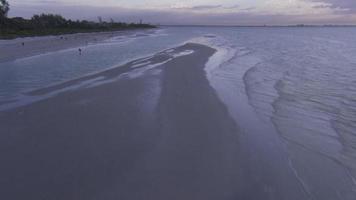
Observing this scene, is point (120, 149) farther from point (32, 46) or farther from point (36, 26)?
point (36, 26)

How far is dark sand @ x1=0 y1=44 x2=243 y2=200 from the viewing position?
5.54 metres

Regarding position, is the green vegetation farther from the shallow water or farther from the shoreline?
the shallow water

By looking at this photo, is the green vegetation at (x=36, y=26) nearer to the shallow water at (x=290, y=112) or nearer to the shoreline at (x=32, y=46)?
the shoreline at (x=32, y=46)

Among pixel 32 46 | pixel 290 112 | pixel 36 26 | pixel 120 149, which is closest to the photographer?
pixel 120 149

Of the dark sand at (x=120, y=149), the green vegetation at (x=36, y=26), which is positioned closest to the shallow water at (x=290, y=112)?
the dark sand at (x=120, y=149)

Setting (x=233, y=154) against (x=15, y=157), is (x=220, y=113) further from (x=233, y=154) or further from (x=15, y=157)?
(x=15, y=157)

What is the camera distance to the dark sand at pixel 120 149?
218 inches

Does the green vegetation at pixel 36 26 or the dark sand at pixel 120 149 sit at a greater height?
the dark sand at pixel 120 149

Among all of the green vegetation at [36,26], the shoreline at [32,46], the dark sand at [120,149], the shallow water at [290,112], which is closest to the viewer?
the dark sand at [120,149]

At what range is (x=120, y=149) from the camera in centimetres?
712

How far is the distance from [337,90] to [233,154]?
8412 mm

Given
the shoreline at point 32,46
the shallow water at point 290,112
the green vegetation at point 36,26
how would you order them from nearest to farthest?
the shallow water at point 290,112 → the shoreline at point 32,46 → the green vegetation at point 36,26

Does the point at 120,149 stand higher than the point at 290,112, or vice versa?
the point at 120,149

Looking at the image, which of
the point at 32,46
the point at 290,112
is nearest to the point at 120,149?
the point at 290,112
